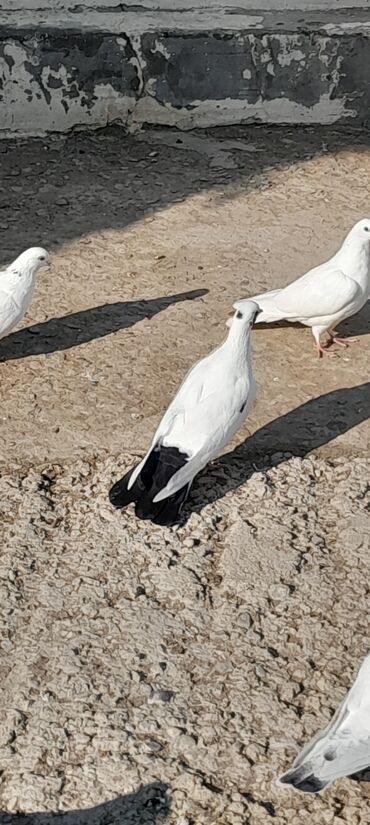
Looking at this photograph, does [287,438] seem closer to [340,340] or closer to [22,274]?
[340,340]

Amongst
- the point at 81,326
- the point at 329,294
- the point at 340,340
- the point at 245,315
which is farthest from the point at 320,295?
the point at 81,326

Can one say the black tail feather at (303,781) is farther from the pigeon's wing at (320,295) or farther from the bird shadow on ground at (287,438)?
the pigeon's wing at (320,295)

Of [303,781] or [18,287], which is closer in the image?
[303,781]

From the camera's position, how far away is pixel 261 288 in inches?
224

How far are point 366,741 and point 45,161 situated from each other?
4.68 m

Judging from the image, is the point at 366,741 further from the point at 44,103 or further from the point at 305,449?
the point at 44,103

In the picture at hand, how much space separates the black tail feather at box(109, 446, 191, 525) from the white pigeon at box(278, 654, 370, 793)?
1.19 m

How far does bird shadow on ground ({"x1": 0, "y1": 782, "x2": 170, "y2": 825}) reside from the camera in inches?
125

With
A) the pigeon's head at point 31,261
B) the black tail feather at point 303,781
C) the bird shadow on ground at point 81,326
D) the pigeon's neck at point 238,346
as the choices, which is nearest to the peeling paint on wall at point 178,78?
the bird shadow on ground at point 81,326

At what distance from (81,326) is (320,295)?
1144mm

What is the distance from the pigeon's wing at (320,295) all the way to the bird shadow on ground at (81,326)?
2.14ft

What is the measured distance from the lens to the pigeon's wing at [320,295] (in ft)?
16.6

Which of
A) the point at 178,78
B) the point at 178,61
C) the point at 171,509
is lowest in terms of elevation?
the point at 171,509

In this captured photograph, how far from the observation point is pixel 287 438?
4.70 m
